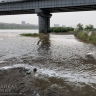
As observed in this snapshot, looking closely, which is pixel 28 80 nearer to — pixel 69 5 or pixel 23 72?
pixel 23 72

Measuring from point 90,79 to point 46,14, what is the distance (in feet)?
211

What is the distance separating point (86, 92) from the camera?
22.1 ft

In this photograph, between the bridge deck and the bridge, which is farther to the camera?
the bridge

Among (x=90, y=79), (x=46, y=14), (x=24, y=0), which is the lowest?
(x=90, y=79)

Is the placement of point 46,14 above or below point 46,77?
above

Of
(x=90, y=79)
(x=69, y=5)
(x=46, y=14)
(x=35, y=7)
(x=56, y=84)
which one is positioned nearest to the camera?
(x=56, y=84)

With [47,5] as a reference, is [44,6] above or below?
below

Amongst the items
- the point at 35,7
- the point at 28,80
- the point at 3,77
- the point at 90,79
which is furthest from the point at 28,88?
the point at 35,7

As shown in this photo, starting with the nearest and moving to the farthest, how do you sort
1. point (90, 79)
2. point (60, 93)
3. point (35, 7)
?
point (60, 93)
point (90, 79)
point (35, 7)

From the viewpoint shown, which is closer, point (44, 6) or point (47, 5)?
point (47, 5)

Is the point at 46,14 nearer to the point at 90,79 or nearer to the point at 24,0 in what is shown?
the point at 24,0

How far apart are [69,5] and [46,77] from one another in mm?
51441

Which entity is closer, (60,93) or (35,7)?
(60,93)

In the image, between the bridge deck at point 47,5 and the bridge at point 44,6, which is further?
the bridge at point 44,6
